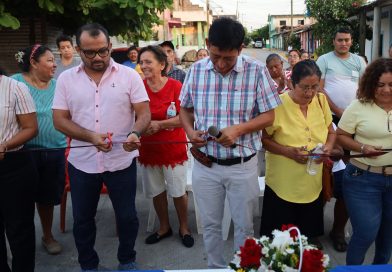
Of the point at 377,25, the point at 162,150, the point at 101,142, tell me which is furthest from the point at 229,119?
the point at 377,25

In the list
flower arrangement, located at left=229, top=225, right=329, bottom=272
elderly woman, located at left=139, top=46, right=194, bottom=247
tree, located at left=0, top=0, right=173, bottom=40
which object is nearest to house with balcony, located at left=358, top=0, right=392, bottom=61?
tree, located at left=0, top=0, right=173, bottom=40

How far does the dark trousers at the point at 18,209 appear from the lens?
8.80 feet

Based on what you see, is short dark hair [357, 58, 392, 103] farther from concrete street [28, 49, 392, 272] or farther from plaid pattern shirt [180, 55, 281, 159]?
concrete street [28, 49, 392, 272]

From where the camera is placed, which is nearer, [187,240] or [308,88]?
[308,88]

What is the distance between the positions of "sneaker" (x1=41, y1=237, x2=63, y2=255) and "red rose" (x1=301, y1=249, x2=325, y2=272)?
272cm

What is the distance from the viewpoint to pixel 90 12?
7301 millimetres

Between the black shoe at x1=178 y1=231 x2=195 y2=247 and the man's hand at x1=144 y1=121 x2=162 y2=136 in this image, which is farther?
the black shoe at x1=178 y1=231 x2=195 y2=247

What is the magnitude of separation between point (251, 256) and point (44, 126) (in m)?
2.37

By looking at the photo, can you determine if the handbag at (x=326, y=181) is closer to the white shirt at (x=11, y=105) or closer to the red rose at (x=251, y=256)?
the red rose at (x=251, y=256)

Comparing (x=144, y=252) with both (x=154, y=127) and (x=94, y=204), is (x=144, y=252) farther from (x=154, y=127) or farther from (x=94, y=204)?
(x=154, y=127)

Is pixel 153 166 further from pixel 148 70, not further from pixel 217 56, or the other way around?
pixel 217 56

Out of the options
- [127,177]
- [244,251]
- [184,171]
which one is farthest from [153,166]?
[244,251]

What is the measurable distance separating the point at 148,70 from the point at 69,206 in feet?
7.07

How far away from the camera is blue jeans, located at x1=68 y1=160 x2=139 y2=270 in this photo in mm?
2938
